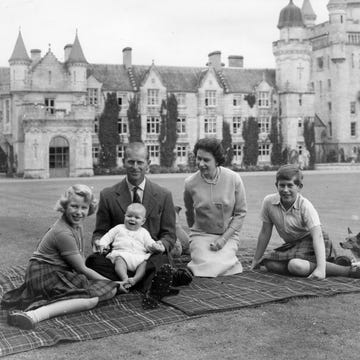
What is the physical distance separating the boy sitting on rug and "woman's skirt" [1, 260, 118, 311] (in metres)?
2.46

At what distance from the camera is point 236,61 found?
212ft

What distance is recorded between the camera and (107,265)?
7219mm

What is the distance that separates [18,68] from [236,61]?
2269 cm

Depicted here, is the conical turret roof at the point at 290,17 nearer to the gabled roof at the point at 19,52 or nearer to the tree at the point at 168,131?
the tree at the point at 168,131

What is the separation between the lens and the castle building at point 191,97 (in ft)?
169

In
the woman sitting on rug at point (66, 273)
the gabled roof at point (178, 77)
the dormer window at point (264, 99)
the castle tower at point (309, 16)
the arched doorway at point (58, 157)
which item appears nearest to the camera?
the woman sitting on rug at point (66, 273)

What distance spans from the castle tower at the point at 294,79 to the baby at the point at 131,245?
179ft

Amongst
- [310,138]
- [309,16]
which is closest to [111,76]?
[310,138]

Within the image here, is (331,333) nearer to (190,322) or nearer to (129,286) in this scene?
(190,322)

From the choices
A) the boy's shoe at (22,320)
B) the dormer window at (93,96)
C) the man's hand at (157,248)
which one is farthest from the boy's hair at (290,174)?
the dormer window at (93,96)

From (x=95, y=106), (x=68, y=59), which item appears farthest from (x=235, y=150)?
(x=68, y=59)

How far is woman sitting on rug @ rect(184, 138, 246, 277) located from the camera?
8.09 metres

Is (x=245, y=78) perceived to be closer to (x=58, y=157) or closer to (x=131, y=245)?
(x=58, y=157)

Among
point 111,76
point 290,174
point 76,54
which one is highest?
point 76,54
